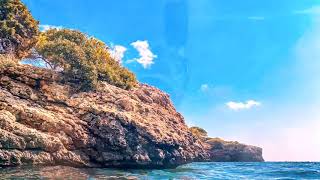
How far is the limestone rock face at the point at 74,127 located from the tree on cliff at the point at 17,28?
6.22m

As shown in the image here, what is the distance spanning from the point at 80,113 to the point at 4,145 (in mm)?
7812

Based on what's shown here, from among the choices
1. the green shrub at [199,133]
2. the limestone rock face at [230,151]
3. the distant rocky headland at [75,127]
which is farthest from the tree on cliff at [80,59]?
the limestone rock face at [230,151]

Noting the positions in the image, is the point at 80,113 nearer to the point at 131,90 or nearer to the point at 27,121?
the point at 27,121

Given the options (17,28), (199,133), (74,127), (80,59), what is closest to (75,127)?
(74,127)

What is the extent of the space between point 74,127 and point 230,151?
64.3 m

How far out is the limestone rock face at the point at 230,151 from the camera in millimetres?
84125

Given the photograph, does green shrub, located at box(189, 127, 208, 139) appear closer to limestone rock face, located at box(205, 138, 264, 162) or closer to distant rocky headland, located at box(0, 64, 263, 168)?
limestone rock face, located at box(205, 138, 264, 162)

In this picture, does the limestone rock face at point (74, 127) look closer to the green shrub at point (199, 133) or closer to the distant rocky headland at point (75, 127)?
the distant rocky headland at point (75, 127)

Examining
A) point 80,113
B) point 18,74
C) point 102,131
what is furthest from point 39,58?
point 102,131

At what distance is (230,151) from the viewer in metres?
85.6

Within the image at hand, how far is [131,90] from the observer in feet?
133

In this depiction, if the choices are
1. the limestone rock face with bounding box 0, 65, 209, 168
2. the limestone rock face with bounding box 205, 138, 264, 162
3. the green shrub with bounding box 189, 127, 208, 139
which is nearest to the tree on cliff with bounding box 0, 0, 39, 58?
the limestone rock face with bounding box 0, 65, 209, 168

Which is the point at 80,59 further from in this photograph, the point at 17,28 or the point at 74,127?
the point at 74,127

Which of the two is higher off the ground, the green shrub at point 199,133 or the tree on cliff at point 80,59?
the green shrub at point 199,133
